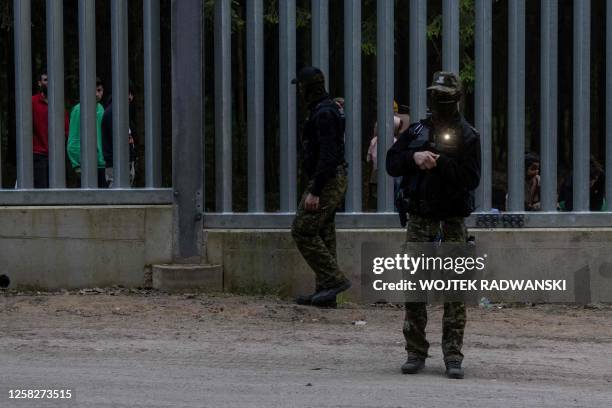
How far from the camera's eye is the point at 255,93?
1061 centimetres

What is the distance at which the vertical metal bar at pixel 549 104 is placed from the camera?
10602 millimetres

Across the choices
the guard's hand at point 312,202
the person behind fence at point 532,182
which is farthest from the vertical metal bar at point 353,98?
the person behind fence at point 532,182

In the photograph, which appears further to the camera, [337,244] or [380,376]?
[337,244]

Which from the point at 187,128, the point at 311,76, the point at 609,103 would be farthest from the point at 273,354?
the point at 609,103

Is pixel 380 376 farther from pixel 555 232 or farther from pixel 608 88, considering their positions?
pixel 608 88

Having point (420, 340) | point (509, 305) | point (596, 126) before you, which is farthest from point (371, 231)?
point (420, 340)

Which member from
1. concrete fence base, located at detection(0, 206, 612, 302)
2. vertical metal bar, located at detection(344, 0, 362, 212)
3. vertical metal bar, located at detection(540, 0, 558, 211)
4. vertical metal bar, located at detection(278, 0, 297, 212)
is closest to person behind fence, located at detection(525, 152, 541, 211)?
vertical metal bar, located at detection(540, 0, 558, 211)

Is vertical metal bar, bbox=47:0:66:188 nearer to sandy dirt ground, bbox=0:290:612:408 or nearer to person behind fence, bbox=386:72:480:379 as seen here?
sandy dirt ground, bbox=0:290:612:408

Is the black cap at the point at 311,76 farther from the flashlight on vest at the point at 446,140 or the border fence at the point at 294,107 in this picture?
the flashlight on vest at the point at 446,140

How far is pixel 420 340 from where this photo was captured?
24.4 feet

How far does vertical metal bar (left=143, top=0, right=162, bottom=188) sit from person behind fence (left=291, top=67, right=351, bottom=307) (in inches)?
55.9

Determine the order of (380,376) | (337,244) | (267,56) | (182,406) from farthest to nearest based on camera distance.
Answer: (267,56) → (337,244) → (380,376) → (182,406)

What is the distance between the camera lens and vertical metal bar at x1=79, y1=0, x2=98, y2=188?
10688 mm

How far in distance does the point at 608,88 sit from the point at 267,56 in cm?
317
